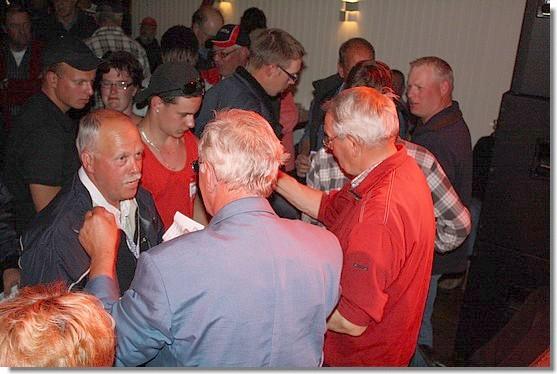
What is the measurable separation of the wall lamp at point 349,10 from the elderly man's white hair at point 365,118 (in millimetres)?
4688

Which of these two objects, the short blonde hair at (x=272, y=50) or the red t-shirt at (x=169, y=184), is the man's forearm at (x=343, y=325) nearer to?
the red t-shirt at (x=169, y=184)

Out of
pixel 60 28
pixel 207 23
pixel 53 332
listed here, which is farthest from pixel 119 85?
pixel 60 28

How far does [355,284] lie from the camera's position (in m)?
1.77

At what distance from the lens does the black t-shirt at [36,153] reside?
252 cm

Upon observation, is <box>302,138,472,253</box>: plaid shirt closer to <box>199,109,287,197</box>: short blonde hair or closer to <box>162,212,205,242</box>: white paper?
<box>162,212,205,242</box>: white paper

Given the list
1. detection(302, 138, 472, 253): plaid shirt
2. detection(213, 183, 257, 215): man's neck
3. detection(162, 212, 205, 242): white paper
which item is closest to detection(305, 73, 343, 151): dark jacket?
detection(302, 138, 472, 253): plaid shirt

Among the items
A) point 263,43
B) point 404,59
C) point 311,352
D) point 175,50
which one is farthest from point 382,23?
point 311,352

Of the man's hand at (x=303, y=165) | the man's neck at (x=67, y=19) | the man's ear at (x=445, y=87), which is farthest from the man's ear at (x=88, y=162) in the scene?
the man's neck at (x=67, y=19)

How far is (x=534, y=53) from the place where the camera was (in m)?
2.45

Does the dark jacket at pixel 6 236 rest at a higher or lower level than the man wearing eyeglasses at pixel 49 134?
lower

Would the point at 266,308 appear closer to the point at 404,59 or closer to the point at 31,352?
the point at 31,352

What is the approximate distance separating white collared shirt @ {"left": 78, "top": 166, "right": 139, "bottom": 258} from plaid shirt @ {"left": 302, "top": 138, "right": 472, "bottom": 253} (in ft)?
2.86

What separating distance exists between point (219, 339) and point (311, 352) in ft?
0.97

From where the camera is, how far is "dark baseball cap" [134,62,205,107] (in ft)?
8.05
